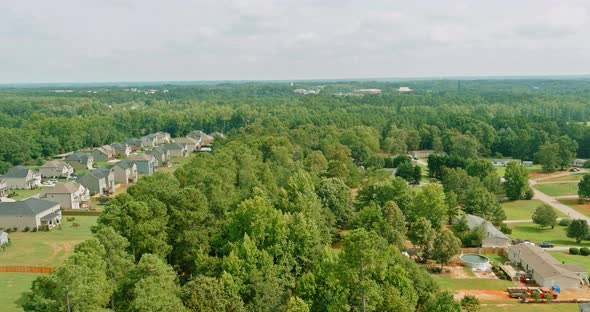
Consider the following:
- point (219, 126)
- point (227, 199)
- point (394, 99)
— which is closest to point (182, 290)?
point (227, 199)

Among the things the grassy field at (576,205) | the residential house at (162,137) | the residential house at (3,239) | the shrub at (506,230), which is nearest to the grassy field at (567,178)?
the grassy field at (576,205)

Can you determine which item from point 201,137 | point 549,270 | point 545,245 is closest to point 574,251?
point 545,245

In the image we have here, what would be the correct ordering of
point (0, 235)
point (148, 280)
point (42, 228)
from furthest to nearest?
point (42, 228) < point (0, 235) < point (148, 280)

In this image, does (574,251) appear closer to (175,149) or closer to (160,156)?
(160,156)

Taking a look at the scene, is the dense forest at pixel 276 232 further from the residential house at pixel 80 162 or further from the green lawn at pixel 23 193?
the green lawn at pixel 23 193

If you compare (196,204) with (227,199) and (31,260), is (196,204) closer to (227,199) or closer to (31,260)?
(227,199)

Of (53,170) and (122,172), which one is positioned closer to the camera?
(122,172)
